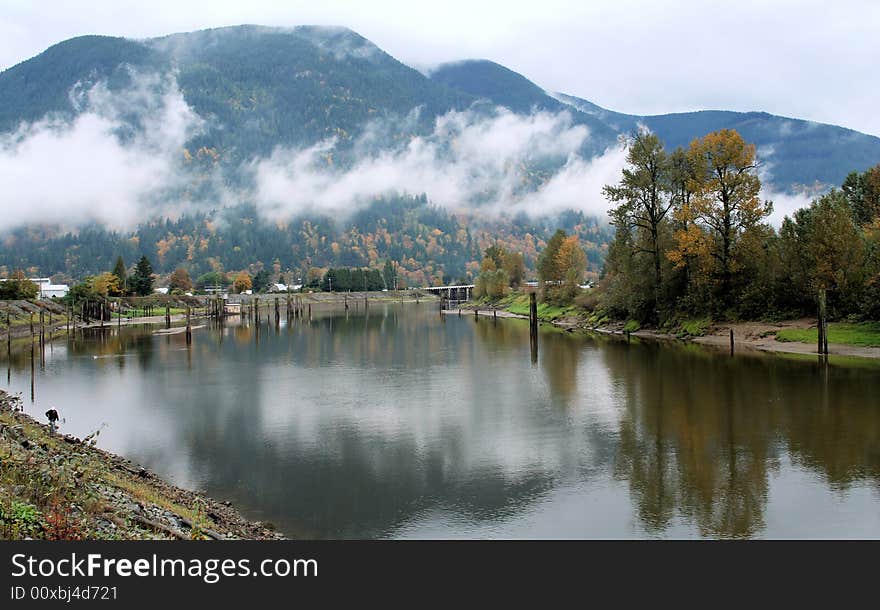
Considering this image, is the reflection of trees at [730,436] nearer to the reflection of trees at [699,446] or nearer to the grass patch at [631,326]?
the reflection of trees at [699,446]

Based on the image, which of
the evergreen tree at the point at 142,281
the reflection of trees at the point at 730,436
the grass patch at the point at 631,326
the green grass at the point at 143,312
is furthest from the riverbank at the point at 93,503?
the evergreen tree at the point at 142,281

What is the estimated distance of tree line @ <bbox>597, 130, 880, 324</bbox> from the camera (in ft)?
180

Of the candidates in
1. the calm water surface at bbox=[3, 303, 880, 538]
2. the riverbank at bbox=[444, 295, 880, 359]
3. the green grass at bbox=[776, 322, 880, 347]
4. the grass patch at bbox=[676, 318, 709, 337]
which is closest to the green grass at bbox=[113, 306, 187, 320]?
the calm water surface at bbox=[3, 303, 880, 538]

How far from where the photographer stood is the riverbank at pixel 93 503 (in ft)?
46.4

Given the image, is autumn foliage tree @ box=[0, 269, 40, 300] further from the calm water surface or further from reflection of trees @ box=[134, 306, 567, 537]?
reflection of trees @ box=[134, 306, 567, 537]

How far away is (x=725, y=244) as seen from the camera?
62.7m

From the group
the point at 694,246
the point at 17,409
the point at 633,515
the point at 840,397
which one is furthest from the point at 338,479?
the point at 694,246

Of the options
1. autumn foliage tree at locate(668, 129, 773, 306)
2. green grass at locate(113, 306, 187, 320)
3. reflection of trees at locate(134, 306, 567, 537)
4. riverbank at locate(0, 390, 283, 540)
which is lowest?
reflection of trees at locate(134, 306, 567, 537)

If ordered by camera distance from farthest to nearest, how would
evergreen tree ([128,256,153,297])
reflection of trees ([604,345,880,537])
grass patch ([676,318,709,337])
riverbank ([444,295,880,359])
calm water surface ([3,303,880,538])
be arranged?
evergreen tree ([128,256,153,297]), grass patch ([676,318,709,337]), riverbank ([444,295,880,359]), reflection of trees ([604,345,880,537]), calm water surface ([3,303,880,538])

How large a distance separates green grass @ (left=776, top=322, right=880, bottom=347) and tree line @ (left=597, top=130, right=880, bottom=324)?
4.01 feet

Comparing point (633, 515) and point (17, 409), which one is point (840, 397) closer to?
point (633, 515)

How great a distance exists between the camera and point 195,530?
1634cm

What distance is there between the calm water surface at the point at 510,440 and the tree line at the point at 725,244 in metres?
9.23

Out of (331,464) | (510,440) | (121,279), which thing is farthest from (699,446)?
(121,279)
